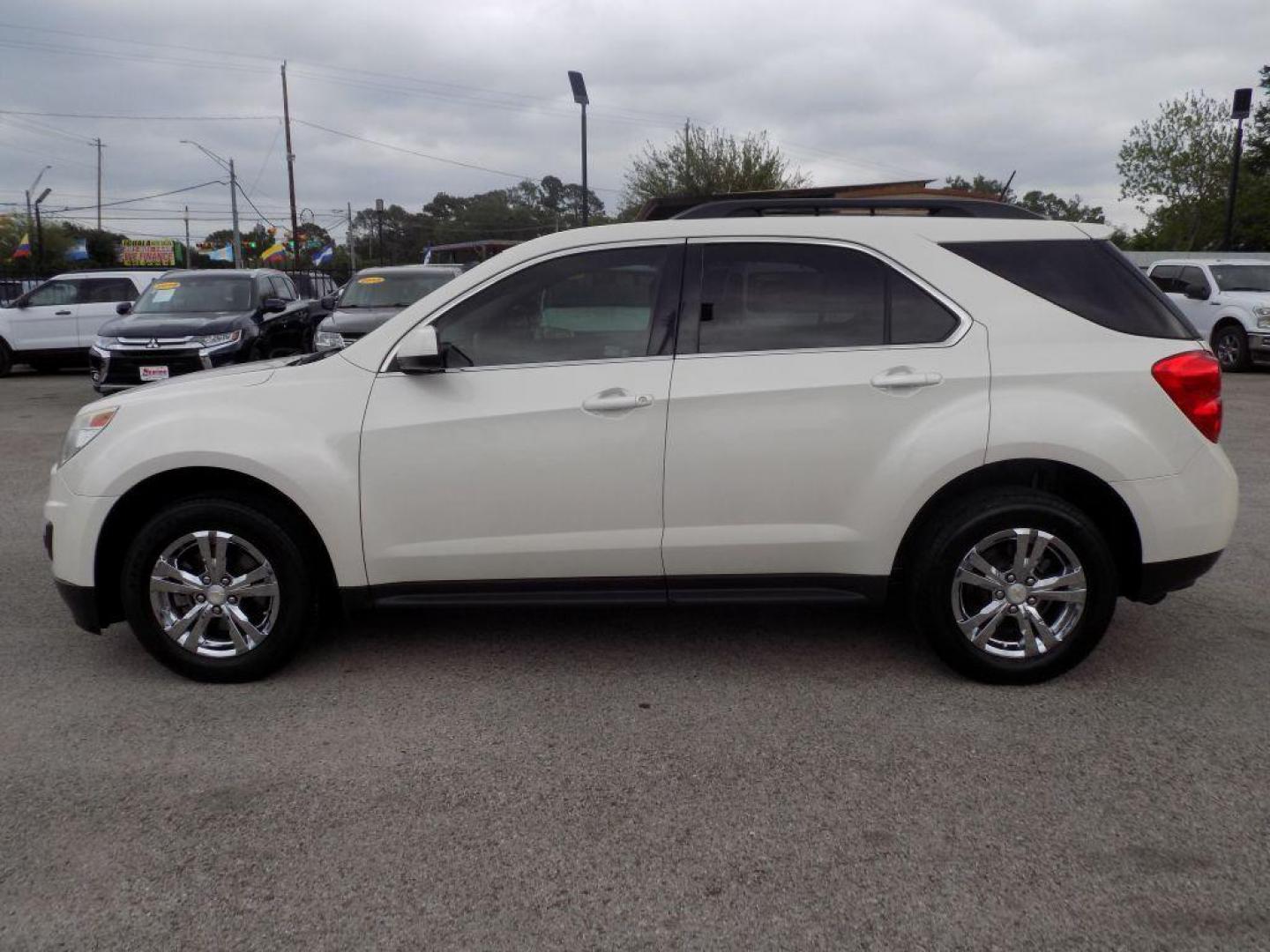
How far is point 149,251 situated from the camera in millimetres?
85375

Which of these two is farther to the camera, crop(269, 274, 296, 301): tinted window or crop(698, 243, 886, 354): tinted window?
crop(269, 274, 296, 301): tinted window

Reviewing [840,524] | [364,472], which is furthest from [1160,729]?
[364,472]

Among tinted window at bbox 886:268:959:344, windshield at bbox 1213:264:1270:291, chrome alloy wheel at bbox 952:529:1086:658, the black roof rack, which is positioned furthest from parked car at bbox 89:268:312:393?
windshield at bbox 1213:264:1270:291

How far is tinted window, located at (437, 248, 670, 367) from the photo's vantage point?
4.16 metres

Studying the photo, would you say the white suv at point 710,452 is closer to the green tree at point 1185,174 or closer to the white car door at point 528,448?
the white car door at point 528,448

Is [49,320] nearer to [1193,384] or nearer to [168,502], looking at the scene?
[168,502]

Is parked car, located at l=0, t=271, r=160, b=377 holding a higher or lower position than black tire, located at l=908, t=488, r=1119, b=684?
higher

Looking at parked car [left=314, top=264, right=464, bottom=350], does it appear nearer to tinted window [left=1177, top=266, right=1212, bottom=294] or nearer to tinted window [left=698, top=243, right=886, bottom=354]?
tinted window [left=698, top=243, right=886, bottom=354]

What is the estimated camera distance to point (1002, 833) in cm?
303

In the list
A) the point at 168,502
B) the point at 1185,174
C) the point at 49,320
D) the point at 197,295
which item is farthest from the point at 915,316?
the point at 1185,174

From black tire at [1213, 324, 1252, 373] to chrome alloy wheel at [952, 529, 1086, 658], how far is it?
50.9 feet

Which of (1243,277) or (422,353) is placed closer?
(422,353)

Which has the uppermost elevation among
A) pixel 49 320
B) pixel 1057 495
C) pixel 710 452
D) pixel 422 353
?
pixel 49 320

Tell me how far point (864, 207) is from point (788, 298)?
1.97ft
